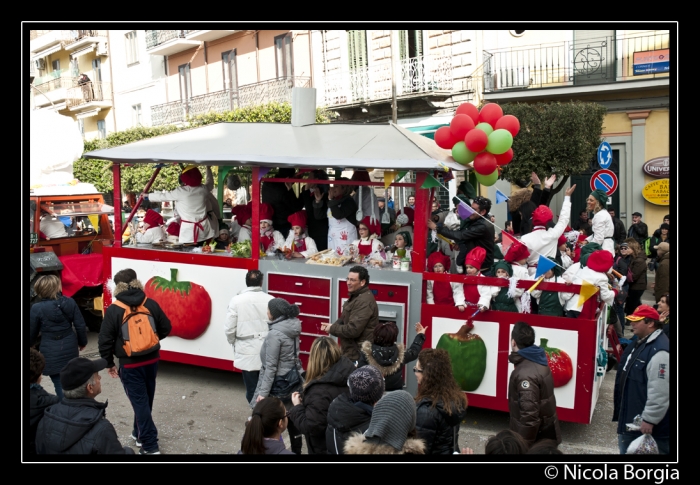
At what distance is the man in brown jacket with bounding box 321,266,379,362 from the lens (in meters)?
6.05

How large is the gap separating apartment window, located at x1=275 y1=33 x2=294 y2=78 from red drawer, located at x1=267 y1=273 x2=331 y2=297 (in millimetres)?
18585

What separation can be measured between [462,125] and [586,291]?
87.2 inches

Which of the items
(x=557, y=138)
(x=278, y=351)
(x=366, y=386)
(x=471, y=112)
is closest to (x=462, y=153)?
(x=471, y=112)

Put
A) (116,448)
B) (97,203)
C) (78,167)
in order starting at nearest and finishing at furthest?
(116,448) → (97,203) → (78,167)

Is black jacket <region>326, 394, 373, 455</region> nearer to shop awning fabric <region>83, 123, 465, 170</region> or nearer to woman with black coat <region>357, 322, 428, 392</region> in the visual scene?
woman with black coat <region>357, 322, 428, 392</region>

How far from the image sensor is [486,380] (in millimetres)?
6605

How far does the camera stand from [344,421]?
4000 mm

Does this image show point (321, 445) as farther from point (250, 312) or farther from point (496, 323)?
point (496, 323)

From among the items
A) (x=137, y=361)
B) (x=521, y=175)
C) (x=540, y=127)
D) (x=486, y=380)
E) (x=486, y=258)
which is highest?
(x=540, y=127)

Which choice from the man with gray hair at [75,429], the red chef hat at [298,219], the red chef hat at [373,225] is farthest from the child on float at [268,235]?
the man with gray hair at [75,429]

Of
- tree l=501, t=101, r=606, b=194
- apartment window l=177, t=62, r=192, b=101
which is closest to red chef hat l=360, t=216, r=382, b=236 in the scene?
tree l=501, t=101, r=606, b=194
